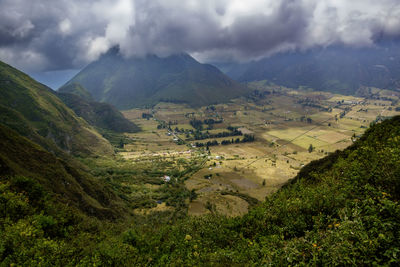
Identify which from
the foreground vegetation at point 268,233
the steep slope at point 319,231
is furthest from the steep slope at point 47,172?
the steep slope at point 319,231

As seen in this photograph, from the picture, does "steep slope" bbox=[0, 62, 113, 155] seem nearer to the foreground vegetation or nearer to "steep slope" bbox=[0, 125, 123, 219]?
"steep slope" bbox=[0, 125, 123, 219]

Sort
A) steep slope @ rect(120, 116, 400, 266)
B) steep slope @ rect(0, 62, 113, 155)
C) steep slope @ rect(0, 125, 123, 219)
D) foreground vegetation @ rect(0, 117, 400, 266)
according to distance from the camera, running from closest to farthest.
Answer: steep slope @ rect(120, 116, 400, 266) < foreground vegetation @ rect(0, 117, 400, 266) < steep slope @ rect(0, 125, 123, 219) < steep slope @ rect(0, 62, 113, 155)

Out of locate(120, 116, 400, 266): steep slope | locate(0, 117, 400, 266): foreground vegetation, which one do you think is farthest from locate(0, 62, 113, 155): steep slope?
locate(120, 116, 400, 266): steep slope

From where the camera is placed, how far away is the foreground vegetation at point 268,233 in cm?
1097

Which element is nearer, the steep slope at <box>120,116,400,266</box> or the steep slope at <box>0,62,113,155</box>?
the steep slope at <box>120,116,400,266</box>

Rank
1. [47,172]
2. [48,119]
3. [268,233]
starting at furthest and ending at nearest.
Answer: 1. [48,119]
2. [47,172]
3. [268,233]

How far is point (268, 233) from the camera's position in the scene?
66.2 ft

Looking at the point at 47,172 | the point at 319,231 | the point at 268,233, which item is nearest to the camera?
the point at 319,231

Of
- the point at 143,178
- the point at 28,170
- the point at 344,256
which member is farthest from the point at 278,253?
the point at 143,178

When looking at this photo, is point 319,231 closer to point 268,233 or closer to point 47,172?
point 268,233

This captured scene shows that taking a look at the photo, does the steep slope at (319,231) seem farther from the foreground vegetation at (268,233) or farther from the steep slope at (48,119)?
the steep slope at (48,119)

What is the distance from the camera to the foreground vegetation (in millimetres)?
10969

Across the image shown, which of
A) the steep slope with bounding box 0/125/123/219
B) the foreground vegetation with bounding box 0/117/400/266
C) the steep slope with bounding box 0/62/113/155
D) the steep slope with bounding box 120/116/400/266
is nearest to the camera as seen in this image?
the steep slope with bounding box 120/116/400/266

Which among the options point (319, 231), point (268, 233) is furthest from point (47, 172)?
point (319, 231)
